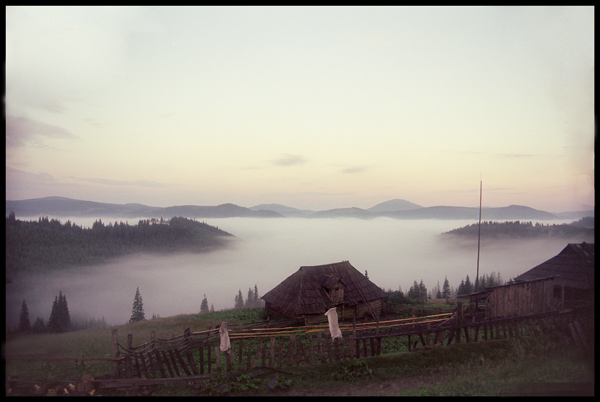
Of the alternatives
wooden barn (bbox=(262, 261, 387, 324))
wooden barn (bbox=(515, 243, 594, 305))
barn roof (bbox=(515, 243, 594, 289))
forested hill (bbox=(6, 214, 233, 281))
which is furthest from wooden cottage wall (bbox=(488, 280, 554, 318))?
forested hill (bbox=(6, 214, 233, 281))

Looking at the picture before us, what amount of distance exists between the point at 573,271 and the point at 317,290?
18.6m

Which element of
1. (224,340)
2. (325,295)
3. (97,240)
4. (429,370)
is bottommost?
(325,295)

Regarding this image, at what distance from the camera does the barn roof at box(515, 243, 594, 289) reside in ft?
66.2

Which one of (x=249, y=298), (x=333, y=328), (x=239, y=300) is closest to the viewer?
(x=333, y=328)

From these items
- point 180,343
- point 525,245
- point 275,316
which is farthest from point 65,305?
point 525,245

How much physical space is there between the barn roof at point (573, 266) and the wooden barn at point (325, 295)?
13319 millimetres

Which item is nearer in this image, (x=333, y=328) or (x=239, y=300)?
(x=333, y=328)

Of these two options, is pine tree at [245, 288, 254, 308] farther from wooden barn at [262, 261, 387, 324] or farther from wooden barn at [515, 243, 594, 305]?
wooden barn at [515, 243, 594, 305]

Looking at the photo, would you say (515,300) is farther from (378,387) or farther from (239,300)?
(239,300)

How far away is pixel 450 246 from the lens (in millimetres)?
97750

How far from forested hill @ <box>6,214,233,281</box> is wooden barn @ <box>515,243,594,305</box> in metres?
32.2

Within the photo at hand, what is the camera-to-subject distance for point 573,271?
21.3m

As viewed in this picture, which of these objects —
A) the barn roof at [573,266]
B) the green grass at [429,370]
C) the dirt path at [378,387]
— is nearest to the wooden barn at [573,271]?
the barn roof at [573,266]

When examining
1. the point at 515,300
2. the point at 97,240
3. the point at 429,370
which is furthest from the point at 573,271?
the point at 97,240
